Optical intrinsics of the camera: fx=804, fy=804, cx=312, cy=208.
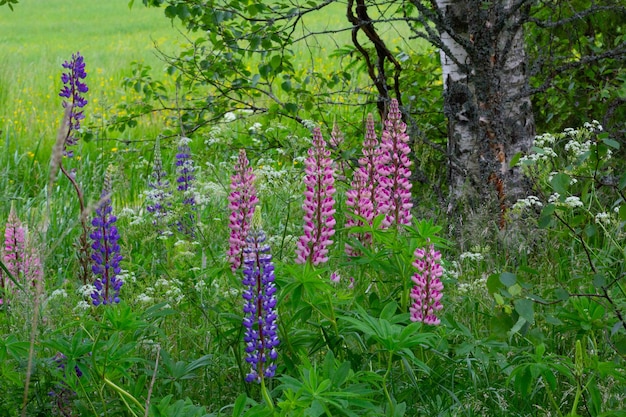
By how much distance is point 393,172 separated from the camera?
2.92m

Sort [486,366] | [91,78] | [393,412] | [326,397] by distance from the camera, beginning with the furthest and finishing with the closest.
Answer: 1. [91,78]
2. [486,366]
3. [393,412]
4. [326,397]

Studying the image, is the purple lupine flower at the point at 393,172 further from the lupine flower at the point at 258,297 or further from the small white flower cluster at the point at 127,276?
the small white flower cluster at the point at 127,276

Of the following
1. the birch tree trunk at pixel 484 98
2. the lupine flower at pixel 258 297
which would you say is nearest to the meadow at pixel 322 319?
the lupine flower at pixel 258 297

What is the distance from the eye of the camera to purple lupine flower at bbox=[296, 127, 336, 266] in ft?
8.80

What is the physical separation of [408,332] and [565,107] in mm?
3907

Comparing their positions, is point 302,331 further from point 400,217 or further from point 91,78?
point 91,78

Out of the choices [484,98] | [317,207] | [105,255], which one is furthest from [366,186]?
[484,98]

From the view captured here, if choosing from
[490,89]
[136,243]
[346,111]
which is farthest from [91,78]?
[490,89]

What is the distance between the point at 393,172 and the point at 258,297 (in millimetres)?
1002

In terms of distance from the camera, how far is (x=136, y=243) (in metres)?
4.82

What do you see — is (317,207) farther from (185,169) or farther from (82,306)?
(185,169)

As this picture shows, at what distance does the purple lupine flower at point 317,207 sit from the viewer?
2682mm

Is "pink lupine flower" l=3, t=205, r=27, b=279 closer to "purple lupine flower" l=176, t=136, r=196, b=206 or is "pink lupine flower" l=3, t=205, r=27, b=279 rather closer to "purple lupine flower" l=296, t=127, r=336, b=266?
"purple lupine flower" l=176, t=136, r=196, b=206

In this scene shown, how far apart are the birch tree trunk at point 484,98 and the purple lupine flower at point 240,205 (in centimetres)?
193
